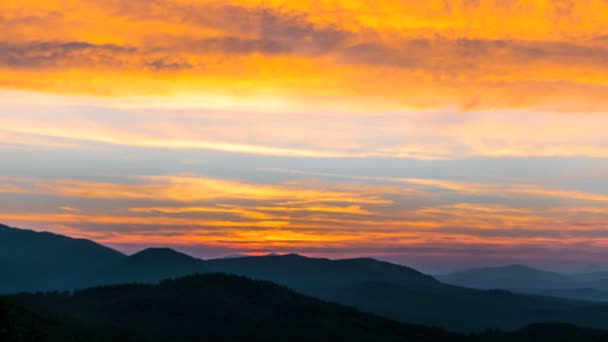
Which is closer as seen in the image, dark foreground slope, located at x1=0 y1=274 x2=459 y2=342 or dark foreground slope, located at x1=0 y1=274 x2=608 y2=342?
dark foreground slope, located at x1=0 y1=274 x2=608 y2=342

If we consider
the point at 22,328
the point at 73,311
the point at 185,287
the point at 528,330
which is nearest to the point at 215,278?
the point at 185,287

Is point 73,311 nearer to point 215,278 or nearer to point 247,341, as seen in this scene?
point 247,341

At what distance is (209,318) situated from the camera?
101 m

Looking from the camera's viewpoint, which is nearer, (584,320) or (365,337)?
(365,337)

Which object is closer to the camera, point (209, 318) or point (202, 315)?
point (209, 318)

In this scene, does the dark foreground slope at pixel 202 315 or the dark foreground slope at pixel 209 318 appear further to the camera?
the dark foreground slope at pixel 202 315

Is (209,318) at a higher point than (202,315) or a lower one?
lower

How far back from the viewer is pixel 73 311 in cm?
9562

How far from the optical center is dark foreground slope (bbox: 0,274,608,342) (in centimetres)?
8031

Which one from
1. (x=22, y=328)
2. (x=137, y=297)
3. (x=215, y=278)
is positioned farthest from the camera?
(x=215, y=278)

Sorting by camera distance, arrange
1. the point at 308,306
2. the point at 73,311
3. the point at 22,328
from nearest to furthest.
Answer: the point at 22,328
the point at 73,311
the point at 308,306

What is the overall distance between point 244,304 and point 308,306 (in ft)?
38.1

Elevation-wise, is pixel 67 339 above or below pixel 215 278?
below

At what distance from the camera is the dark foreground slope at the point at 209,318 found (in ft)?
263
